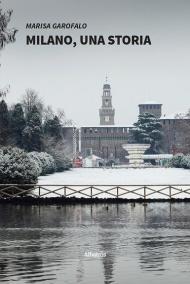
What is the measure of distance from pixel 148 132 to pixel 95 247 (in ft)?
422

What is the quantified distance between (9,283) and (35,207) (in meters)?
19.5

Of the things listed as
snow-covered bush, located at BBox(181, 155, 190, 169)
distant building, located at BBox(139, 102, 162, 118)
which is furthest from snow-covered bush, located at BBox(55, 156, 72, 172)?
distant building, located at BBox(139, 102, 162, 118)

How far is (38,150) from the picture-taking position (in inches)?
3342

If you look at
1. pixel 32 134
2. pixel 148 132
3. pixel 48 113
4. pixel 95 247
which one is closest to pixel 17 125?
pixel 32 134

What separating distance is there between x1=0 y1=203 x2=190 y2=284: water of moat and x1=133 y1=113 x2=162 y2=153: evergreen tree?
114837 mm

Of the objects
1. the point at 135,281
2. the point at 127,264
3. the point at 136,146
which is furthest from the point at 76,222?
the point at 136,146

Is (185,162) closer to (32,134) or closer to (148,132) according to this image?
(32,134)

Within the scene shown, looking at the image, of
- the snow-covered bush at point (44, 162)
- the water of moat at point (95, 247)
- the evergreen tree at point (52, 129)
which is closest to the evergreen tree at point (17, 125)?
the snow-covered bush at point (44, 162)

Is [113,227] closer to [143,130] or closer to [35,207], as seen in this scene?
[35,207]

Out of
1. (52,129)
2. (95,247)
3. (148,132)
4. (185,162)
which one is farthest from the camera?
(148,132)

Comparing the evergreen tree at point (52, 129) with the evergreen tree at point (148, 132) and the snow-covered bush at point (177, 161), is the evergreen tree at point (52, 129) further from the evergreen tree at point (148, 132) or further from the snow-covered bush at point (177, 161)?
the evergreen tree at point (148, 132)

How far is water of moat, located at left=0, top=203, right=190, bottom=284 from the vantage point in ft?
39.7

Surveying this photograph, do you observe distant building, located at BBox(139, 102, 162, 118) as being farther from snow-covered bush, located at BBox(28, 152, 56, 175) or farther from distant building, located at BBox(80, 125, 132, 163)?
snow-covered bush, located at BBox(28, 152, 56, 175)

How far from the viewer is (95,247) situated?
1619 cm
